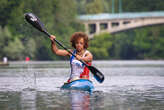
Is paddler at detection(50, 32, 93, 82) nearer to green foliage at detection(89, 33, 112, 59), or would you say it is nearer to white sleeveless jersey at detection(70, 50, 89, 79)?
white sleeveless jersey at detection(70, 50, 89, 79)

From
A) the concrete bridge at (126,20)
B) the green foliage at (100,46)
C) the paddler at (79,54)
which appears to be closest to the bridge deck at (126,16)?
the concrete bridge at (126,20)

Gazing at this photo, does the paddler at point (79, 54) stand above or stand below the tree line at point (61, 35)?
below

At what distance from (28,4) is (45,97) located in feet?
207

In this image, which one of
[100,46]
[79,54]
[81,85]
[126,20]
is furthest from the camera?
[100,46]

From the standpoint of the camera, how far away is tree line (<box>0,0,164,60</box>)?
77.6m

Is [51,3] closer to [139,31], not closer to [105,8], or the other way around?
[139,31]

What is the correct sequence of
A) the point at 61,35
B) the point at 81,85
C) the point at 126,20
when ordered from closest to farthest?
the point at 81,85, the point at 61,35, the point at 126,20

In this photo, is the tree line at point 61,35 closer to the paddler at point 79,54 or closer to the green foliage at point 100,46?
the green foliage at point 100,46

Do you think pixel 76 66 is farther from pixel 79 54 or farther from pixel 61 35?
pixel 61 35

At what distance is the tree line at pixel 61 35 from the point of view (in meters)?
77.6

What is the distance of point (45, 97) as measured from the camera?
18.2m

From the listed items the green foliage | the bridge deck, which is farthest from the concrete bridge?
the green foliage

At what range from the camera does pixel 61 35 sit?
289 feet

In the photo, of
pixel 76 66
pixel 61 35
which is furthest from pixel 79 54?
pixel 61 35
